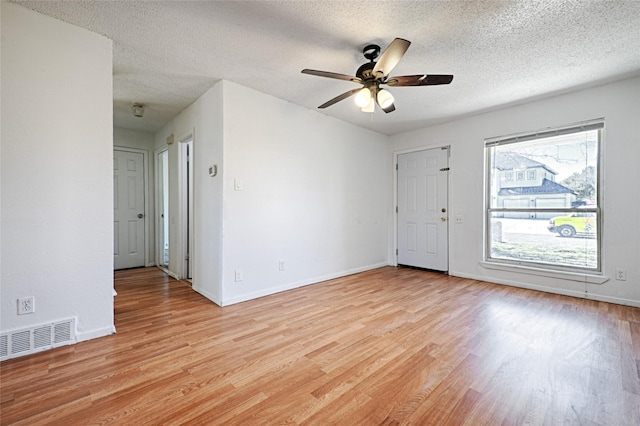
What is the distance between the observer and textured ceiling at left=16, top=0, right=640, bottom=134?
1.90 meters

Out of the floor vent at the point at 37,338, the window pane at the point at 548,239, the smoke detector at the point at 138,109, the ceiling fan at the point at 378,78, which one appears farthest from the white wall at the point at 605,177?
the floor vent at the point at 37,338

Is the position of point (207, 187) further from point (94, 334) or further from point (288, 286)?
point (94, 334)

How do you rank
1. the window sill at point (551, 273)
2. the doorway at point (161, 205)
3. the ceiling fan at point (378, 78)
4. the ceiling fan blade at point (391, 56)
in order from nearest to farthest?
1. the ceiling fan blade at point (391, 56)
2. the ceiling fan at point (378, 78)
3. the window sill at point (551, 273)
4. the doorway at point (161, 205)

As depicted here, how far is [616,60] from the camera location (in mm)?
2561

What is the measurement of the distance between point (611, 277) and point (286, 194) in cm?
385

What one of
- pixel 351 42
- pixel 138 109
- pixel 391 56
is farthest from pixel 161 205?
pixel 391 56

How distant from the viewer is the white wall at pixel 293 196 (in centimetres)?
310

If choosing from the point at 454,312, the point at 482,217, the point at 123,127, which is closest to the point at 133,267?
the point at 123,127

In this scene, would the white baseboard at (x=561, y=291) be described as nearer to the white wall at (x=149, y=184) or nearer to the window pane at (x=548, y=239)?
the window pane at (x=548, y=239)

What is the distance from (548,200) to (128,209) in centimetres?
637

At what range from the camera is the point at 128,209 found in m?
4.77

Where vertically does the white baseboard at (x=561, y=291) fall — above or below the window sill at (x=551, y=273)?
below

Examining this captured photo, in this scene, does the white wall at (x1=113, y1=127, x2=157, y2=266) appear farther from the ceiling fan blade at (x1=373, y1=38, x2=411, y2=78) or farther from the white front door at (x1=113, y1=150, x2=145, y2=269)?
the ceiling fan blade at (x1=373, y1=38, x2=411, y2=78)

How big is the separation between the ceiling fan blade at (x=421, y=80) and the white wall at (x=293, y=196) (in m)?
1.68
